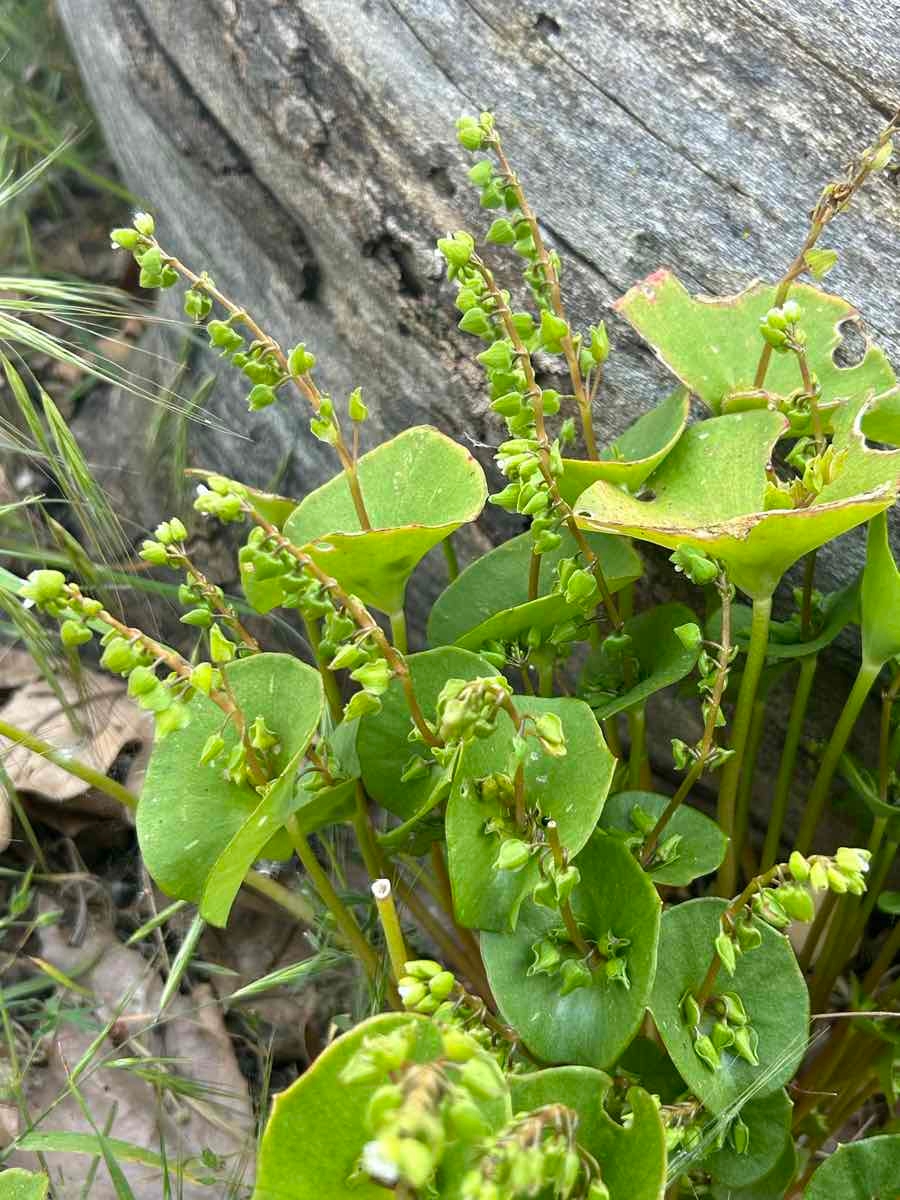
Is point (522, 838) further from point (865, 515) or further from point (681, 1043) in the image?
point (865, 515)

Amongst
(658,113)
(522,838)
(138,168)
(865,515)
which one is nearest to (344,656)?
(522,838)

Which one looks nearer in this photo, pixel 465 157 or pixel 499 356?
pixel 499 356

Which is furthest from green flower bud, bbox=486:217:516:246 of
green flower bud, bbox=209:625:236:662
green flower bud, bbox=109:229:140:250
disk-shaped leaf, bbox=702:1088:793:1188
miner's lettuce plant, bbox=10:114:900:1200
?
disk-shaped leaf, bbox=702:1088:793:1188

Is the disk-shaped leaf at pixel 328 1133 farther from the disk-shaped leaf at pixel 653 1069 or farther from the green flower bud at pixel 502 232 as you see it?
the green flower bud at pixel 502 232

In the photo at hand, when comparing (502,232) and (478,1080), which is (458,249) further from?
(478,1080)

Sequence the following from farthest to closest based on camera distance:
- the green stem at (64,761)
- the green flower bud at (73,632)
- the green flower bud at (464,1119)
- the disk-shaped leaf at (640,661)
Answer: the green stem at (64,761) → the disk-shaped leaf at (640,661) → the green flower bud at (73,632) → the green flower bud at (464,1119)

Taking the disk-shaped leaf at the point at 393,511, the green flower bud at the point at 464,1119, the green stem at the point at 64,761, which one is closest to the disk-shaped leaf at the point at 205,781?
the disk-shaped leaf at the point at 393,511

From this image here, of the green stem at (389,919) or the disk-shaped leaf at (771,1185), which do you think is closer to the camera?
the green stem at (389,919)

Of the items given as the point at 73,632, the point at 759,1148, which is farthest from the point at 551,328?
the point at 759,1148
